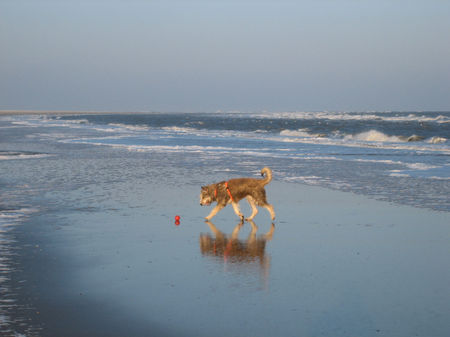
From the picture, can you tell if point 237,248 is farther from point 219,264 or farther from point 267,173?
point 267,173

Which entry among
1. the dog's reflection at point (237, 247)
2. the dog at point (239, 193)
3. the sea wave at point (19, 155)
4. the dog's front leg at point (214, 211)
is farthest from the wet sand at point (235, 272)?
the sea wave at point (19, 155)

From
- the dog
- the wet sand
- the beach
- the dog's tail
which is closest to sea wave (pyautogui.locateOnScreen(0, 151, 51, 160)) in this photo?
the beach

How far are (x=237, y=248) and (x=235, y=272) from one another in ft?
4.80

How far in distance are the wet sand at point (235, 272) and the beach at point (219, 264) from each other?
0.7 inches

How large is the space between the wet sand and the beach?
0.02m

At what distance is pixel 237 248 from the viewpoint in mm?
8797

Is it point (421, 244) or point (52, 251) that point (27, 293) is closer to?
point (52, 251)

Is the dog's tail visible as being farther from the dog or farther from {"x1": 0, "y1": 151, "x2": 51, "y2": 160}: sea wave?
{"x1": 0, "y1": 151, "x2": 51, "y2": 160}: sea wave

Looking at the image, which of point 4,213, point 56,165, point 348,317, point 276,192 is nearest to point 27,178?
point 56,165

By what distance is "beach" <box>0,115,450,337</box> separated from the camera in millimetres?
5570

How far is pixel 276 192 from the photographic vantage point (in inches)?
563

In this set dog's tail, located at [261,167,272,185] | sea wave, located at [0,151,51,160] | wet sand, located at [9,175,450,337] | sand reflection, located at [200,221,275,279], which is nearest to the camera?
wet sand, located at [9,175,450,337]

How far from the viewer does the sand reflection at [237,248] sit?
786 centimetres

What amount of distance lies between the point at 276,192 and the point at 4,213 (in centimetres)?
647
